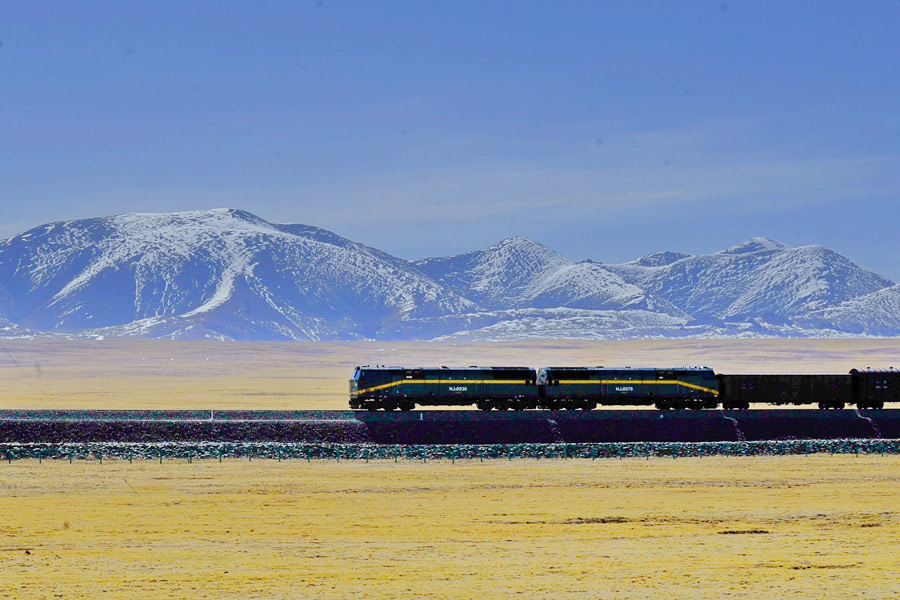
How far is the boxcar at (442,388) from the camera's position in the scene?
70.9 m

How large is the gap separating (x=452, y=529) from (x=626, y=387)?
33.6 metres

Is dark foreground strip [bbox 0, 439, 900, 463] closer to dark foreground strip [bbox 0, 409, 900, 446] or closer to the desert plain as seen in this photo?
dark foreground strip [bbox 0, 409, 900, 446]

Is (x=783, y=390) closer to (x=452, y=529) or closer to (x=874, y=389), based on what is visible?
(x=874, y=389)

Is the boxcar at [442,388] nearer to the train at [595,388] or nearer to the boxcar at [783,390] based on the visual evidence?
the train at [595,388]

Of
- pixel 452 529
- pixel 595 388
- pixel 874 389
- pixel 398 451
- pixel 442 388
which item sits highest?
pixel 442 388

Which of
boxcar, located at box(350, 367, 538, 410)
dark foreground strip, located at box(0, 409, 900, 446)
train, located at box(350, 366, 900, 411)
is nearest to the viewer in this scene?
dark foreground strip, located at box(0, 409, 900, 446)

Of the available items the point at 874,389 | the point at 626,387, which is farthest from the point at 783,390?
the point at 626,387

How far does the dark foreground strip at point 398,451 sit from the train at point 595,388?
6.43 meters

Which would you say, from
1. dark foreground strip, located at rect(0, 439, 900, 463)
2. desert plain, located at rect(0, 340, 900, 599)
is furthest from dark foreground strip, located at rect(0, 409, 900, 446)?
desert plain, located at rect(0, 340, 900, 599)

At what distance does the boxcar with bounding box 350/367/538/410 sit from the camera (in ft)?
233

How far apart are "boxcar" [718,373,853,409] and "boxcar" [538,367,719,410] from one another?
44.9 inches

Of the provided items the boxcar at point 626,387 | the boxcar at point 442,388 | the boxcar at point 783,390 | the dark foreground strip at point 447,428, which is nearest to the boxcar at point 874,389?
the boxcar at point 783,390

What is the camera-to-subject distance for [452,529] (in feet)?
133

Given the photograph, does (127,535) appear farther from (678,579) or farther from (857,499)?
(857,499)
